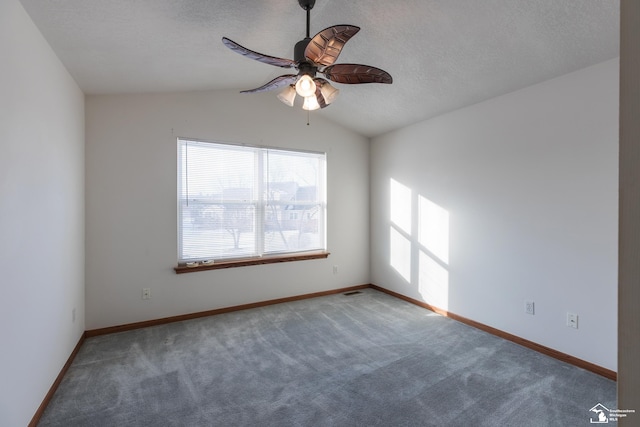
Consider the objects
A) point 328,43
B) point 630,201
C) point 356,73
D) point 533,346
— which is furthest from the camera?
point 533,346

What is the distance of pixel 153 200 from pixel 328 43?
8.49ft

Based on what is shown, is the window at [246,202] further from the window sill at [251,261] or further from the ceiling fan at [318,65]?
the ceiling fan at [318,65]

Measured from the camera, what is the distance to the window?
3.53 meters

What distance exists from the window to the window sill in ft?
0.20

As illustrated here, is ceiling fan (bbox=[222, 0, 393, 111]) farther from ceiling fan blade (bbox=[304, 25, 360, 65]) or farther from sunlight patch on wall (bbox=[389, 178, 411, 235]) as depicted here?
sunlight patch on wall (bbox=[389, 178, 411, 235])

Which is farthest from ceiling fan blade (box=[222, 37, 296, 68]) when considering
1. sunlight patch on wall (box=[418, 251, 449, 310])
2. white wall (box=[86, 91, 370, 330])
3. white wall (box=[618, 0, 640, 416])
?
sunlight patch on wall (box=[418, 251, 449, 310])

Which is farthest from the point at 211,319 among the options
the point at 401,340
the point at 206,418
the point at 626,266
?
the point at 626,266

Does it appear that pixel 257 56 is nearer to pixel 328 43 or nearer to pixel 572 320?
pixel 328 43

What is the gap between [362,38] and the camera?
251 centimetres

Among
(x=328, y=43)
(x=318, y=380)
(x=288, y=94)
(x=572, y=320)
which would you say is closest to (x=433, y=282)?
(x=572, y=320)

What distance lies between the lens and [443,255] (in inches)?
142

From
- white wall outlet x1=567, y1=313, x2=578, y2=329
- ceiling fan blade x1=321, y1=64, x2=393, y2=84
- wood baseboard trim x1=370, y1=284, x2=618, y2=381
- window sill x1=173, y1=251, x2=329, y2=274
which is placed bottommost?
wood baseboard trim x1=370, y1=284, x2=618, y2=381

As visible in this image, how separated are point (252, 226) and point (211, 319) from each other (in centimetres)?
120

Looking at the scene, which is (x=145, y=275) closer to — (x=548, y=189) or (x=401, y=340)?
(x=401, y=340)
